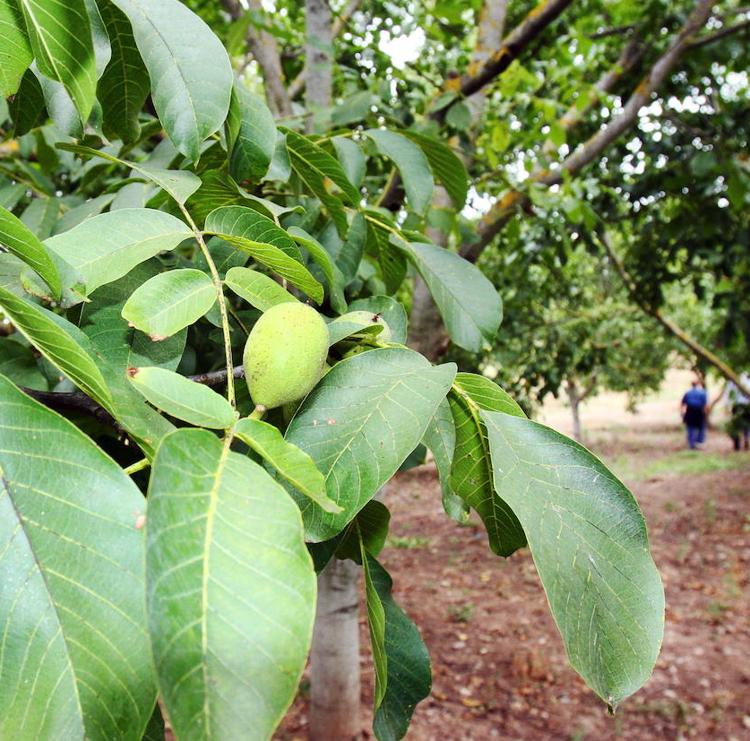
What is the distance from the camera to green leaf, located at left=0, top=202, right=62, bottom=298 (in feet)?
1.64

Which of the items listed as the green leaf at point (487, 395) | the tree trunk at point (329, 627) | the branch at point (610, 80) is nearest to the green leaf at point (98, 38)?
the green leaf at point (487, 395)

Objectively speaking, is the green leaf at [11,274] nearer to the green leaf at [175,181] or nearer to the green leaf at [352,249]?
the green leaf at [175,181]

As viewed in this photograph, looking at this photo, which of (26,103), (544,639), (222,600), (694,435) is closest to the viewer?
(222,600)

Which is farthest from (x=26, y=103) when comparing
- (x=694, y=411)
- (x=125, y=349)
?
(x=694, y=411)

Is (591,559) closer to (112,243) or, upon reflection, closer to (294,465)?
(294,465)

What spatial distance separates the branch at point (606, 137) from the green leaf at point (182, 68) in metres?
1.91

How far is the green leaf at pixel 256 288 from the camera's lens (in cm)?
64

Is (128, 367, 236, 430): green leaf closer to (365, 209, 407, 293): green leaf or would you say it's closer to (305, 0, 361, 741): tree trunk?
(365, 209, 407, 293): green leaf

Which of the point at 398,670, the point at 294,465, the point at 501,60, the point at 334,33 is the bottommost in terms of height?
the point at 398,670

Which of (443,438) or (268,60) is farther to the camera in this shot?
(268,60)

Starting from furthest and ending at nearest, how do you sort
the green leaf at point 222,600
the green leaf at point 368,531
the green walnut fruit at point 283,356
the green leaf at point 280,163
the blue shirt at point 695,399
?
the blue shirt at point 695,399, the green leaf at point 280,163, the green leaf at point 368,531, the green walnut fruit at point 283,356, the green leaf at point 222,600

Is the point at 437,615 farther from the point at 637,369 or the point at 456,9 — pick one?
the point at 637,369

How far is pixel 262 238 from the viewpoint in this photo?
0.71 meters

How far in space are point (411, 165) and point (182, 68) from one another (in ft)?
1.91
